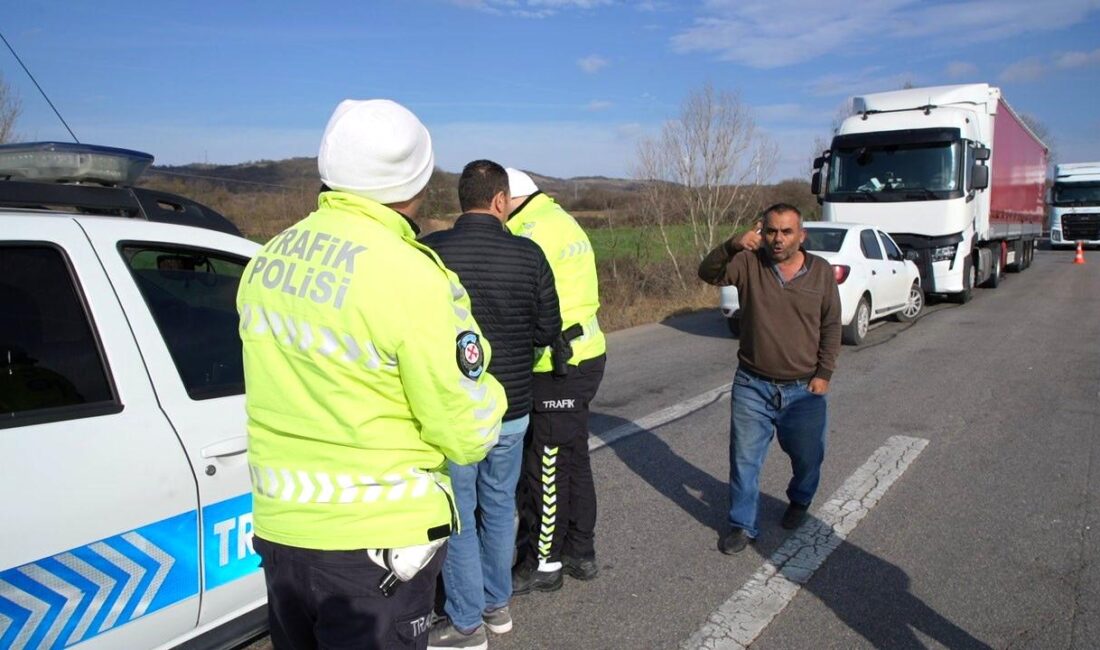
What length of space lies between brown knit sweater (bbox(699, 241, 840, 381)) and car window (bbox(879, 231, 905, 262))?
867 cm

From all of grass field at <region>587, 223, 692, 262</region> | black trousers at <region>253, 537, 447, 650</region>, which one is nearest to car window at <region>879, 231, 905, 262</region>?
grass field at <region>587, 223, 692, 262</region>

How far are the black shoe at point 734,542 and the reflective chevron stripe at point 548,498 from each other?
103cm

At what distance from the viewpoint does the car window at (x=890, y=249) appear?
39.4ft

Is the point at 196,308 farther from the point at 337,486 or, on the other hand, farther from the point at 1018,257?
the point at 1018,257

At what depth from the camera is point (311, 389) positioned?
1.71 metres

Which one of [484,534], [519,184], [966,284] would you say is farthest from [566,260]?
[966,284]

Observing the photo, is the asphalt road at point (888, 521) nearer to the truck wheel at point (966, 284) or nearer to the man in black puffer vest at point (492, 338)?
the man in black puffer vest at point (492, 338)

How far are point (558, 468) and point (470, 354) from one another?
1.93 meters

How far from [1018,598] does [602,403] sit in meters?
4.09

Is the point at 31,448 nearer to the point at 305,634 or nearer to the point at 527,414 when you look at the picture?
the point at 305,634

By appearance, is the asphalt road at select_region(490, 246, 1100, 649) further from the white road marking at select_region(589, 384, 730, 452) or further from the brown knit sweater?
the brown knit sweater

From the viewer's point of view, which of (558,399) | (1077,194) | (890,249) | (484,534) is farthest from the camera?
(1077,194)

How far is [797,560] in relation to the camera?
401cm

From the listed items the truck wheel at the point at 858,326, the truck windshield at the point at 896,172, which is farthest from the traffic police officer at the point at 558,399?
the truck windshield at the point at 896,172
